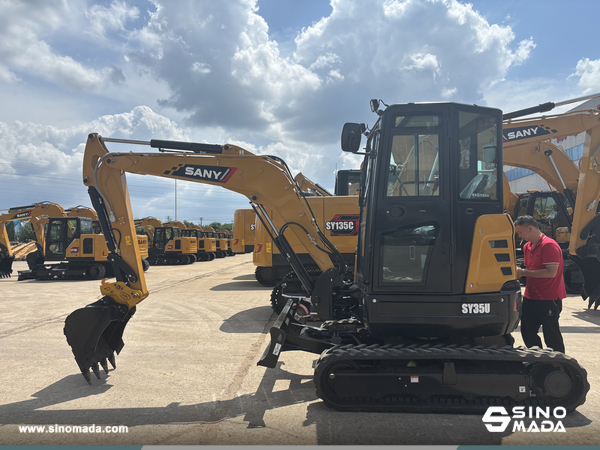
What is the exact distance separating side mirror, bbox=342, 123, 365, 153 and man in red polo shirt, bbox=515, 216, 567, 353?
84.5 inches

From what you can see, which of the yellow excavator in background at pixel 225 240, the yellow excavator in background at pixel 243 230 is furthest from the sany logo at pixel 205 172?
the yellow excavator in background at pixel 225 240

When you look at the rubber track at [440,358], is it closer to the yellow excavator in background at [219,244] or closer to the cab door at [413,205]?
the cab door at [413,205]

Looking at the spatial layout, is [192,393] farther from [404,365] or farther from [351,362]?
[404,365]

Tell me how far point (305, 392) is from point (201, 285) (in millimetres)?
10488

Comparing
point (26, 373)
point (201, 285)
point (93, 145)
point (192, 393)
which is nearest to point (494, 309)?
point (192, 393)

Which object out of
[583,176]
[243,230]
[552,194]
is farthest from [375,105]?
[243,230]

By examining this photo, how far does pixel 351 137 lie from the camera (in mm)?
4398

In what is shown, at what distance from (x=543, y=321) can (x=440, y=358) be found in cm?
168

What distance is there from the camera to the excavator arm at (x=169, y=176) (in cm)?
512

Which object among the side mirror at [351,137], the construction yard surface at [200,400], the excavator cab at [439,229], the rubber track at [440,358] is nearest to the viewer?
→ the construction yard surface at [200,400]

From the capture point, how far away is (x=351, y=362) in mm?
3939
